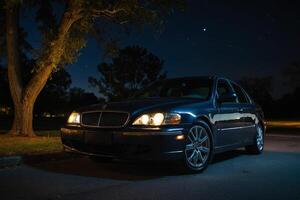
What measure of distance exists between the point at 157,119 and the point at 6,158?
9.76ft

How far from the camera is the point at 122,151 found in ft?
24.4

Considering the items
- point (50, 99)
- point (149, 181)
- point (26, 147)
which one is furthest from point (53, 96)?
point (149, 181)

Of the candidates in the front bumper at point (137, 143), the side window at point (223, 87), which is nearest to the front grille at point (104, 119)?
the front bumper at point (137, 143)

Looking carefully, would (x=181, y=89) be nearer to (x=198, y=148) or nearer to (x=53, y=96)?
(x=198, y=148)

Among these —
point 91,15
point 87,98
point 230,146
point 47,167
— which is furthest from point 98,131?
point 87,98

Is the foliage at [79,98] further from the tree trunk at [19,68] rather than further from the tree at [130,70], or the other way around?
the tree trunk at [19,68]

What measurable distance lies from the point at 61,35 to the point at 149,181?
805 cm

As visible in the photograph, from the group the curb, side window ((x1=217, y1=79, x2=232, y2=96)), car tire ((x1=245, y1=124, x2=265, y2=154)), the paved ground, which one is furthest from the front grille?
car tire ((x1=245, y1=124, x2=265, y2=154))

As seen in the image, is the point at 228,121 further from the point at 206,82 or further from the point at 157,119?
the point at 157,119

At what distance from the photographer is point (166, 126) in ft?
24.5

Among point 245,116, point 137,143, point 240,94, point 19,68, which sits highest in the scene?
point 19,68

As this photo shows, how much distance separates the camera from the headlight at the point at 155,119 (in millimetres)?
7492

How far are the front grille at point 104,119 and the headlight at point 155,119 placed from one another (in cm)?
23

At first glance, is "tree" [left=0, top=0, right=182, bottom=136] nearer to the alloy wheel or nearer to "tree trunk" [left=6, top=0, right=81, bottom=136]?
"tree trunk" [left=6, top=0, right=81, bottom=136]
